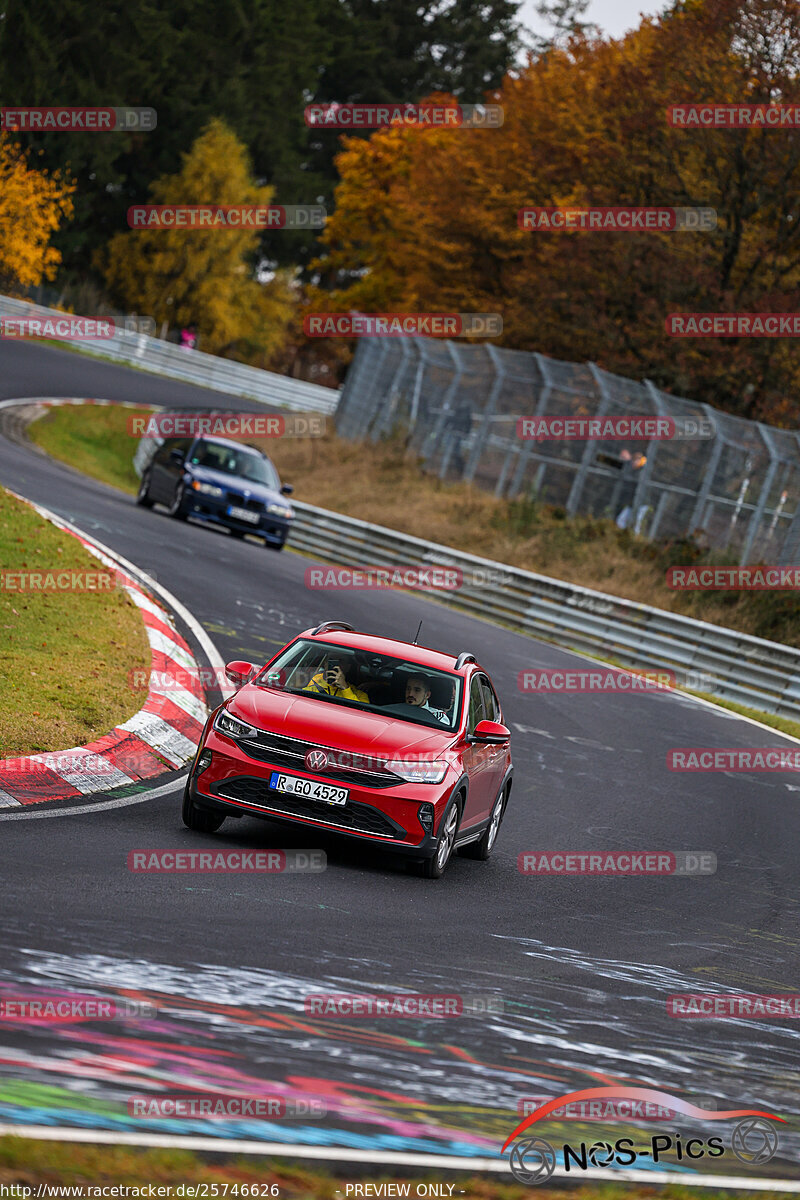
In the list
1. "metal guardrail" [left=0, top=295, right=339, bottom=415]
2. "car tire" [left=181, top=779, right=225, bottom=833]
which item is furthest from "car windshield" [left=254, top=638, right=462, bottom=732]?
"metal guardrail" [left=0, top=295, right=339, bottom=415]

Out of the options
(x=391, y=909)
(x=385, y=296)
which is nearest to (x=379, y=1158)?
(x=391, y=909)

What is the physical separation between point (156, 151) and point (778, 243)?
44.1 m

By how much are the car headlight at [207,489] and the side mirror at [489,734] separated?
1612 centimetres

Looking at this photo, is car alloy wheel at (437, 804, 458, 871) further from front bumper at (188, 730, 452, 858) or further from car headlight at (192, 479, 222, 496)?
car headlight at (192, 479, 222, 496)

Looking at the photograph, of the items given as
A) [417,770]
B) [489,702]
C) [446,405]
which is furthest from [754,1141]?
[446,405]

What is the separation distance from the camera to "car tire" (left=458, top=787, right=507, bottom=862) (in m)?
10.7

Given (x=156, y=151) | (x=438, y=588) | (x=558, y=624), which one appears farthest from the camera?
(x=156, y=151)

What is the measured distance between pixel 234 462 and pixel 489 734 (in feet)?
56.8

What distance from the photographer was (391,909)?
828cm

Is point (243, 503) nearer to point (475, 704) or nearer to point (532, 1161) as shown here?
point (475, 704)

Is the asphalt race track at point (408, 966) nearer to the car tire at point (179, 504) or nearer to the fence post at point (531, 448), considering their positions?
the car tire at point (179, 504)

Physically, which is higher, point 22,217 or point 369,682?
point 22,217

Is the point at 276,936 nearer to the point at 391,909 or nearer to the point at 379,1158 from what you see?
the point at 391,909

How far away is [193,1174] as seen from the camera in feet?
Answer: 13.7
